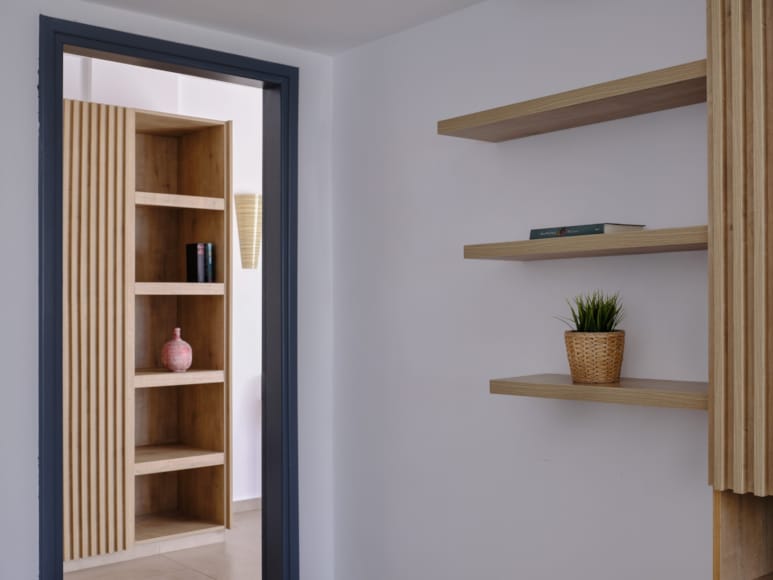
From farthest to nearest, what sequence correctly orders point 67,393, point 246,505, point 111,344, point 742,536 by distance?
point 246,505, point 111,344, point 67,393, point 742,536

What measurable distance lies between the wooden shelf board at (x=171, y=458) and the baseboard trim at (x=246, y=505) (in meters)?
0.78

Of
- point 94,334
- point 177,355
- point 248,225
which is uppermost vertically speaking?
point 248,225

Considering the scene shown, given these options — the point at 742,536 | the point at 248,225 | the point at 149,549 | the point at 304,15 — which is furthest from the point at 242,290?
the point at 742,536

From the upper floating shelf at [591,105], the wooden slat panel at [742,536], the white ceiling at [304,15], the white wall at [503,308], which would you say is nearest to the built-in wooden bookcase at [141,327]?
the white wall at [503,308]

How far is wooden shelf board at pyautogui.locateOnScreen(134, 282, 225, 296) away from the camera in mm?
4457

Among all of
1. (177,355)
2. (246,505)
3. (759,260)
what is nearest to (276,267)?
(177,355)

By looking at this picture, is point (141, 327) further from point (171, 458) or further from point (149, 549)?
point (149, 549)

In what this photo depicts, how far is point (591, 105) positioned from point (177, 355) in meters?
2.92

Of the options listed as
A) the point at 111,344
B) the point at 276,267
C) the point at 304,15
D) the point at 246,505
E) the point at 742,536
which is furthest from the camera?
the point at 246,505

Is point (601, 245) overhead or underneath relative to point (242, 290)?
overhead

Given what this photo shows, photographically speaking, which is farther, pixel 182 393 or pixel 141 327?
pixel 182 393

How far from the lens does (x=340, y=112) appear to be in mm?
3584

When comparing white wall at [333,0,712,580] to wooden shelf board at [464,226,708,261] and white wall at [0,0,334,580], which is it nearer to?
wooden shelf board at [464,226,708,261]

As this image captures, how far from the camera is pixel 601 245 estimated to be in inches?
88.4
